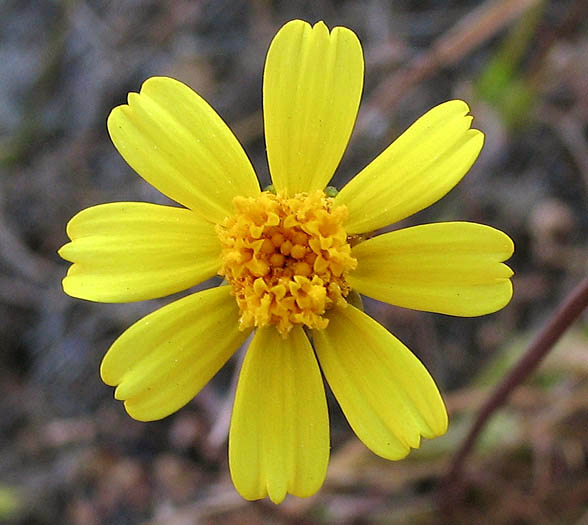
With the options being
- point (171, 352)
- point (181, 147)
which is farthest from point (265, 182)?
point (171, 352)

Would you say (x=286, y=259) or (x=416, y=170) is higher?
(x=416, y=170)

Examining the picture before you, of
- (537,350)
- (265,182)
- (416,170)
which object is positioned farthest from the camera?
(265,182)

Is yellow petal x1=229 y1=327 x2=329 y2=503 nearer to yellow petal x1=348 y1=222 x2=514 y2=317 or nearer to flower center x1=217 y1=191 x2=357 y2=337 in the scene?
flower center x1=217 y1=191 x2=357 y2=337

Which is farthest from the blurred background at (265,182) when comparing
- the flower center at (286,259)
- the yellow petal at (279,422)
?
the flower center at (286,259)

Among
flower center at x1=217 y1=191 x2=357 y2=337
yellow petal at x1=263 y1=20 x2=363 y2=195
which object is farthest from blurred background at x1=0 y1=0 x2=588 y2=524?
yellow petal at x1=263 y1=20 x2=363 y2=195

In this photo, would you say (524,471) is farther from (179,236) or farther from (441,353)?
(179,236)

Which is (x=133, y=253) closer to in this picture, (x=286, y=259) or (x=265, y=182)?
(x=286, y=259)

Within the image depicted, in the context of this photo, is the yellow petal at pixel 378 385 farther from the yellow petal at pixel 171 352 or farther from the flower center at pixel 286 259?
the yellow petal at pixel 171 352

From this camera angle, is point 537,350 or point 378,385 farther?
point 537,350
